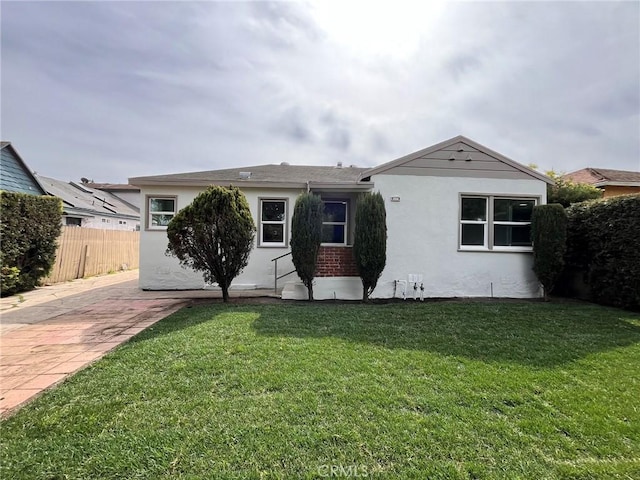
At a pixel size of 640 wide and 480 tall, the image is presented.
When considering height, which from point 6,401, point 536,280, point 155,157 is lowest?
point 6,401

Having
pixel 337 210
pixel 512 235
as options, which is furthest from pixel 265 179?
pixel 512 235

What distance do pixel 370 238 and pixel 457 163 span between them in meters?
3.75

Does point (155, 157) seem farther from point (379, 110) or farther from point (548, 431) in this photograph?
point (548, 431)

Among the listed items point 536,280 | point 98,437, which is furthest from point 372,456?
point 536,280

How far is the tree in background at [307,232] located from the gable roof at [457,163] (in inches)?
86.6

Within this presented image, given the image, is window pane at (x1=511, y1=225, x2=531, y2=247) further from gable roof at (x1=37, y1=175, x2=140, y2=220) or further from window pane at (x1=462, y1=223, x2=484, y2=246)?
gable roof at (x1=37, y1=175, x2=140, y2=220)

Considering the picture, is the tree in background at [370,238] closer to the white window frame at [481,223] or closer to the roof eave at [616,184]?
the white window frame at [481,223]

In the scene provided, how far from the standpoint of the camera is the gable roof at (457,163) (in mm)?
8969

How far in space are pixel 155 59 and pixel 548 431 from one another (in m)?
11.3

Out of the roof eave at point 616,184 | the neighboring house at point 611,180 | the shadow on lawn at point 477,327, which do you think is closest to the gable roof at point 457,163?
the shadow on lawn at point 477,327

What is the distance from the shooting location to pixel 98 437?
258 cm

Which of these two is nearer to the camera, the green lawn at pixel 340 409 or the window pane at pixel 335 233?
the green lawn at pixel 340 409

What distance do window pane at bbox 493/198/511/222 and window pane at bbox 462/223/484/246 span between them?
0.61 metres

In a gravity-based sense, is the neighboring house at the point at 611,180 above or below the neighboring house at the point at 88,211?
above
